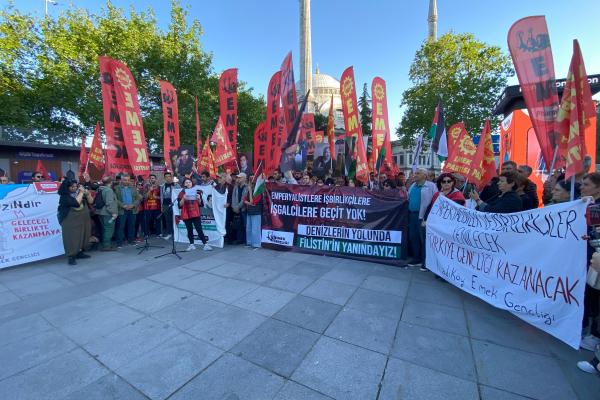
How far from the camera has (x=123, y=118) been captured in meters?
6.43

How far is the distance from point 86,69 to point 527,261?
25111 millimetres

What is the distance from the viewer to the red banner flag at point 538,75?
352cm

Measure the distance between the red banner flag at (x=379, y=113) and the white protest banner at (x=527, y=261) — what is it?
13.2 ft

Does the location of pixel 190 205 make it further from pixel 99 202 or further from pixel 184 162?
pixel 99 202

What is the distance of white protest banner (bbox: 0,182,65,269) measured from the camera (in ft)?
17.8

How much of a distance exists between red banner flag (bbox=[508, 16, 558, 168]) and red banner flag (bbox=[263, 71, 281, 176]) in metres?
4.51

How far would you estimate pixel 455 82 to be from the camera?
24578 mm

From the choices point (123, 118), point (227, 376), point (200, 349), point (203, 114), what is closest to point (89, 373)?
point (200, 349)

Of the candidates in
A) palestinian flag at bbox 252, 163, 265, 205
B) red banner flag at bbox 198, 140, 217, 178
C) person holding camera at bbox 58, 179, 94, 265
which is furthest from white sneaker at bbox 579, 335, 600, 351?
red banner flag at bbox 198, 140, 217, 178

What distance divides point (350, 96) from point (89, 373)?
25.1 feet

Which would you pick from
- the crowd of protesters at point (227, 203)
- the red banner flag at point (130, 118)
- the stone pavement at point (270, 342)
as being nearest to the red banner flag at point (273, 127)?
the crowd of protesters at point (227, 203)

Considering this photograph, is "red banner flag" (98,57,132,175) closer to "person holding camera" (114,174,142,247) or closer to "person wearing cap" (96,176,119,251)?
"person wearing cap" (96,176,119,251)

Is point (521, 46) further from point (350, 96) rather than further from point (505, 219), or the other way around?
point (350, 96)

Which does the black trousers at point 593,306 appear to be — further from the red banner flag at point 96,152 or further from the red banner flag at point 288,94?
the red banner flag at point 96,152
